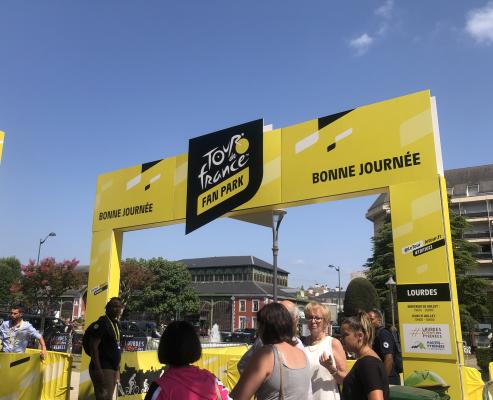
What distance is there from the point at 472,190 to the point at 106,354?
69611 millimetres

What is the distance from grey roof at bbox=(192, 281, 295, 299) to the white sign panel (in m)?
64.2

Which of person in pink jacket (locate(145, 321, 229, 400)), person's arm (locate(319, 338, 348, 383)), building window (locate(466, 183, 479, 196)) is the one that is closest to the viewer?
person in pink jacket (locate(145, 321, 229, 400))

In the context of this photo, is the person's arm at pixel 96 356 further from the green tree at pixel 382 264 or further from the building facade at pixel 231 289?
the building facade at pixel 231 289

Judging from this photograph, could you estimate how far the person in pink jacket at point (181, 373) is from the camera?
2.37 meters

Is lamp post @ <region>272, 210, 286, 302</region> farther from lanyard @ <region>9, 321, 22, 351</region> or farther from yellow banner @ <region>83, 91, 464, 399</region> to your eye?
lanyard @ <region>9, 321, 22, 351</region>

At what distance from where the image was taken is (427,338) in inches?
224

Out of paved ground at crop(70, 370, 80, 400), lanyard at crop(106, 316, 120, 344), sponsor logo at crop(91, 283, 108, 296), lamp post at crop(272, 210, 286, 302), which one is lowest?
paved ground at crop(70, 370, 80, 400)

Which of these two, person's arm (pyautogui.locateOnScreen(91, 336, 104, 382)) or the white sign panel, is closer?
the white sign panel

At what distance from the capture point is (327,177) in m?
6.96

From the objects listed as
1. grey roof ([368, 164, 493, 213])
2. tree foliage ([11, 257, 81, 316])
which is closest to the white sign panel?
tree foliage ([11, 257, 81, 316])

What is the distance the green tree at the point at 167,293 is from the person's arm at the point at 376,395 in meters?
54.2

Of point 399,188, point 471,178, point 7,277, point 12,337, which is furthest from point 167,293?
point 399,188

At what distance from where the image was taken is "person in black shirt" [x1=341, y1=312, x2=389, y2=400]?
2.70m

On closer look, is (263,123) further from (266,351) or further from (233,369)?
(266,351)
